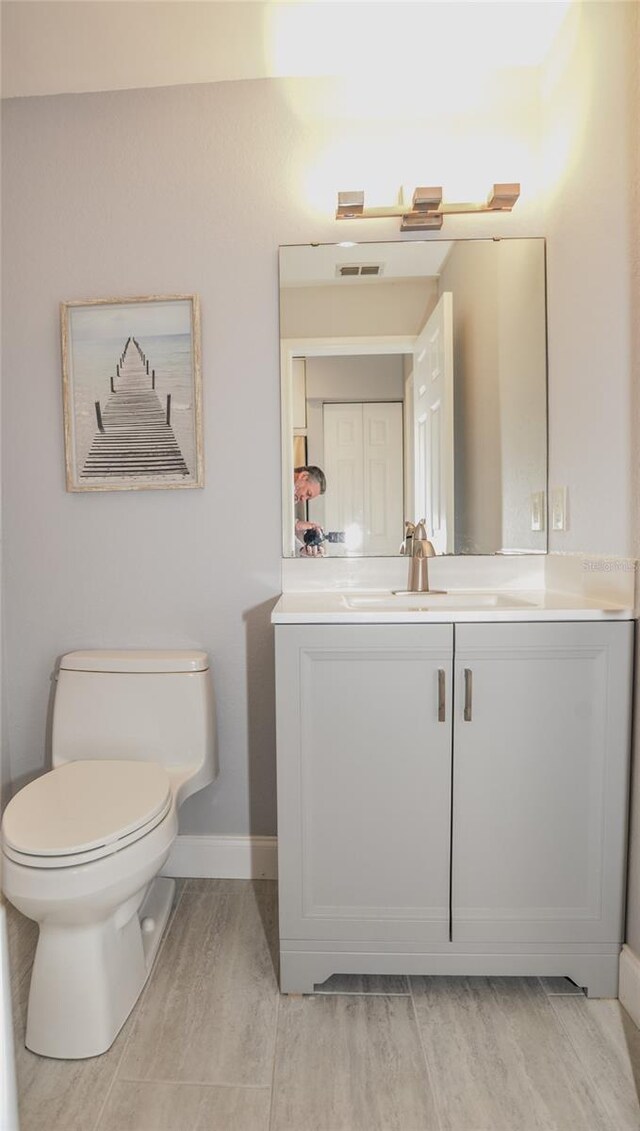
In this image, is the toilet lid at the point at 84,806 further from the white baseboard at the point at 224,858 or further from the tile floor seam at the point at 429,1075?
the tile floor seam at the point at 429,1075

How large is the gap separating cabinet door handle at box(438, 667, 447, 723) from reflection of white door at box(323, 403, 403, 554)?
59 cm

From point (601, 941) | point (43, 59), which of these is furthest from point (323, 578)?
point (43, 59)

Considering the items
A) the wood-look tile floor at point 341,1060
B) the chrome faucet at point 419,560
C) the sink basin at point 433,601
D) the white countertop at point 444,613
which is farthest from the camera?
the chrome faucet at point 419,560

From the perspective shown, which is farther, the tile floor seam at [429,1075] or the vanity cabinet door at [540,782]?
the vanity cabinet door at [540,782]

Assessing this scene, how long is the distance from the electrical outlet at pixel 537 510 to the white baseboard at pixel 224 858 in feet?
Answer: 4.07

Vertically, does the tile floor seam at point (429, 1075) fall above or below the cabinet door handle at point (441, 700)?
below

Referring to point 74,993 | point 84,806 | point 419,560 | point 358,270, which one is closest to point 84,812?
point 84,806

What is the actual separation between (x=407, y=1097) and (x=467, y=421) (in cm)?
161

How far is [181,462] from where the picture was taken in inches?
76.9

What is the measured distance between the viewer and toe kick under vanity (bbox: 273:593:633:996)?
4.75ft

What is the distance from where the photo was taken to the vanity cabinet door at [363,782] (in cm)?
146

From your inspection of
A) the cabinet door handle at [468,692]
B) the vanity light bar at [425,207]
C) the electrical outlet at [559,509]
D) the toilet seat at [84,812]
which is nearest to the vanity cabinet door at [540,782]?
the cabinet door handle at [468,692]

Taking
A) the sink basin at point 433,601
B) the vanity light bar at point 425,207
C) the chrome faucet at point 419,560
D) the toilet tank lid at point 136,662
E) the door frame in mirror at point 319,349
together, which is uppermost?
the vanity light bar at point 425,207

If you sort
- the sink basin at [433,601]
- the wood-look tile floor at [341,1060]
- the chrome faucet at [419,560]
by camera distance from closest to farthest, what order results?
the wood-look tile floor at [341,1060] < the sink basin at [433,601] < the chrome faucet at [419,560]
